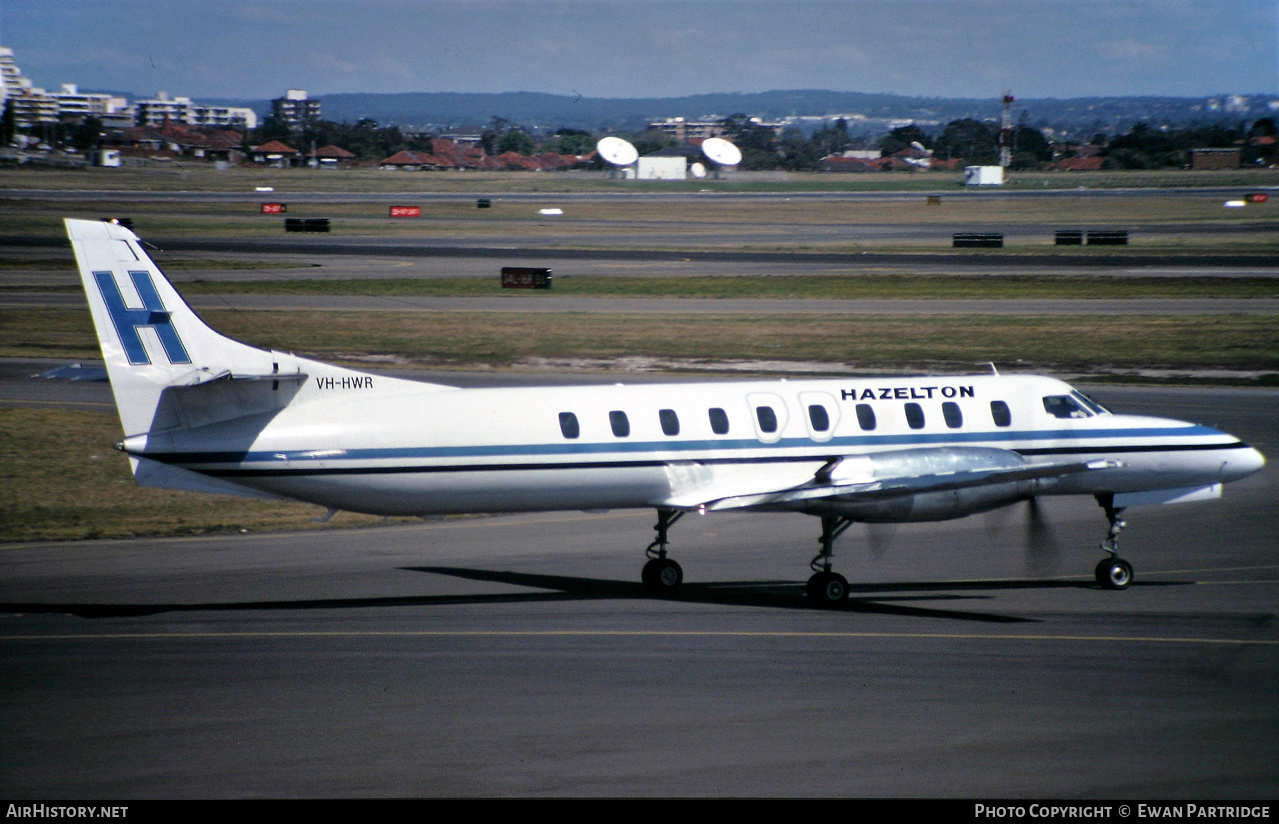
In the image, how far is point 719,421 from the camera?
2092 centimetres

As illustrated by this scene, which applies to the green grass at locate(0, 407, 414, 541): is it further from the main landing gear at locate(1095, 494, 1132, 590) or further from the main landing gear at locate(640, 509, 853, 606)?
the main landing gear at locate(1095, 494, 1132, 590)

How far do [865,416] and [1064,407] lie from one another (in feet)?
12.1

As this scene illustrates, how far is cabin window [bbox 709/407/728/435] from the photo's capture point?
20.9 m

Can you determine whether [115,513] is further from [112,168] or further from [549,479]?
[112,168]

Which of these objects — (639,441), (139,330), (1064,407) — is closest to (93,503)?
(139,330)

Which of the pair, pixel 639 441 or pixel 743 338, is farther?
pixel 743 338

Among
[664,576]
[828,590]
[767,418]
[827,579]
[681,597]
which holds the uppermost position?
[767,418]

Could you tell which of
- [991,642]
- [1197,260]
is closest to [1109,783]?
[991,642]

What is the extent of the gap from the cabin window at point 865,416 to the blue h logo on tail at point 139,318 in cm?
1074

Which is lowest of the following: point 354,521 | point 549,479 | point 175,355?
point 354,521

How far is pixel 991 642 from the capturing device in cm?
1797

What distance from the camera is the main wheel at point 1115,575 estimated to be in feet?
69.9

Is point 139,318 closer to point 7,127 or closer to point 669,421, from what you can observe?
point 669,421
